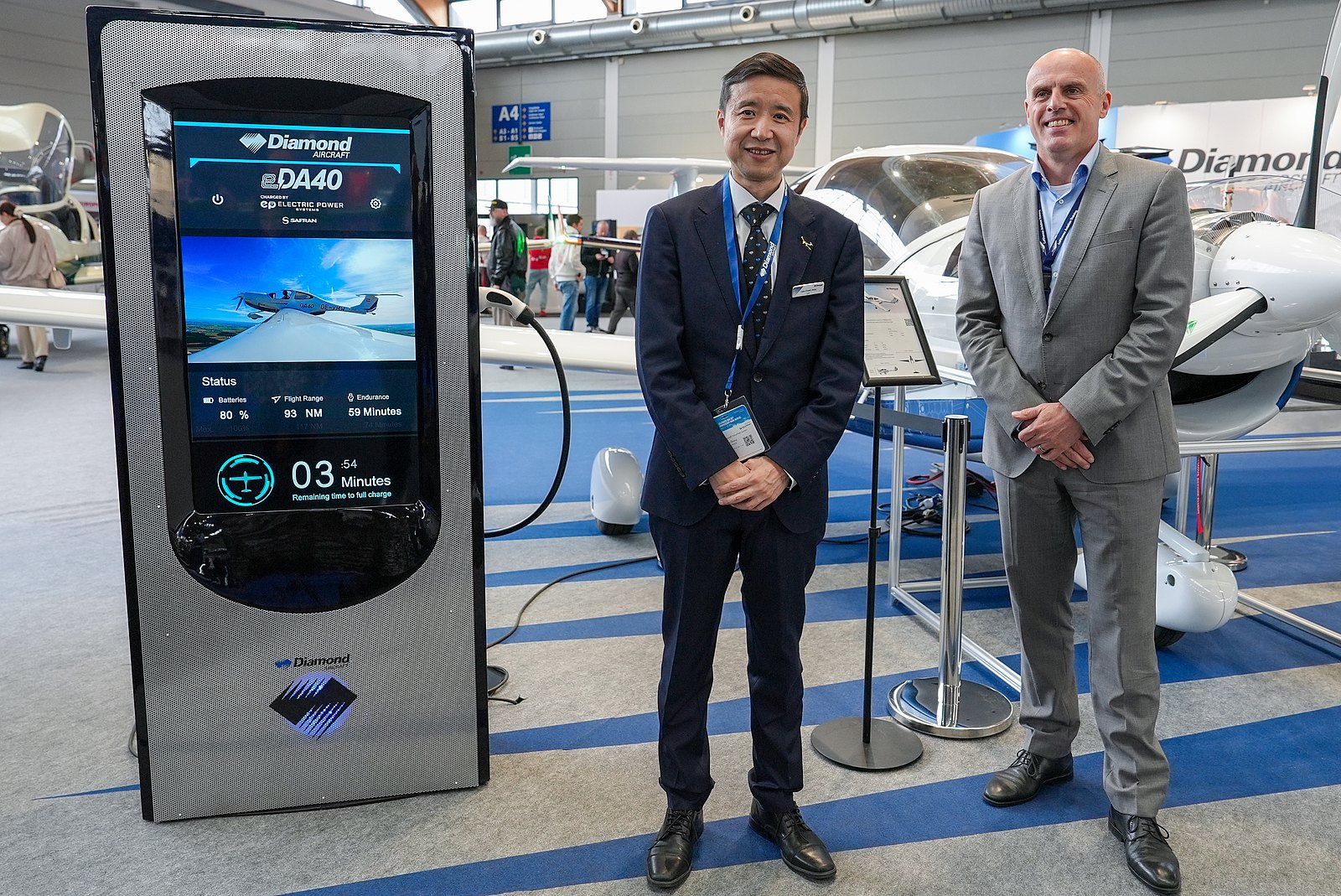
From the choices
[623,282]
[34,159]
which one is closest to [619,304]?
[623,282]

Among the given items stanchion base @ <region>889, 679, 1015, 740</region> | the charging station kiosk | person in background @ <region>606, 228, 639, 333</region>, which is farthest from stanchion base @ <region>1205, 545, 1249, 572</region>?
person in background @ <region>606, 228, 639, 333</region>

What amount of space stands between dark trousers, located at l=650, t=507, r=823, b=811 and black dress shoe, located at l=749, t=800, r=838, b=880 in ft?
0.12

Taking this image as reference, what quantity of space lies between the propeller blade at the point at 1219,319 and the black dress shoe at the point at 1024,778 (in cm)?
113

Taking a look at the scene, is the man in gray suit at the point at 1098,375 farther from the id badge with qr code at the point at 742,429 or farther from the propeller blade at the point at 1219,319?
the id badge with qr code at the point at 742,429

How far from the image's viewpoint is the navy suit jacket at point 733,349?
76.5 inches

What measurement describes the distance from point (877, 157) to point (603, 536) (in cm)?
224

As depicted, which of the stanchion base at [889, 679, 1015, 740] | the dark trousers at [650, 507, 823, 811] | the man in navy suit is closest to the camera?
the man in navy suit

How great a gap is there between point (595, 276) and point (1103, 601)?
12451mm

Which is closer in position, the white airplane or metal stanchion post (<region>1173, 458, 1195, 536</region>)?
metal stanchion post (<region>1173, 458, 1195, 536</region>)

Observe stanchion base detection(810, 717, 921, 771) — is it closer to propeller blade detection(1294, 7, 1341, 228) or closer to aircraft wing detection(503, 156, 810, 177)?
propeller blade detection(1294, 7, 1341, 228)

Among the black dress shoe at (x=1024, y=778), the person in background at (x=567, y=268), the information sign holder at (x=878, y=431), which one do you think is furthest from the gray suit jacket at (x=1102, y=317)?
the person in background at (x=567, y=268)

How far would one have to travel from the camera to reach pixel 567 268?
1351 cm

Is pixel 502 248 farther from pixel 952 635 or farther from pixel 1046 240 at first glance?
pixel 1046 240

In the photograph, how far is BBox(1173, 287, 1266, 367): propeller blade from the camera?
2.63 m
